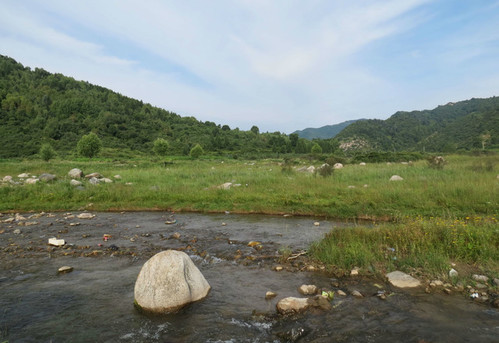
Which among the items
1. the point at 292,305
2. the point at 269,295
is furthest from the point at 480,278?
the point at 269,295

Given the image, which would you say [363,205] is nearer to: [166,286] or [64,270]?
[166,286]

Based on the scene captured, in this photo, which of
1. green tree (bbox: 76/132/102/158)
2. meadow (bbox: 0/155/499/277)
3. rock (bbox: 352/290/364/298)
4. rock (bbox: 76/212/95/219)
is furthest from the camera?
green tree (bbox: 76/132/102/158)

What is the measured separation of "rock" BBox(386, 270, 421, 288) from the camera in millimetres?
6020

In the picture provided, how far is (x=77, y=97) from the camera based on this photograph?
12088 centimetres

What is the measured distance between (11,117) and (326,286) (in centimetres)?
11251

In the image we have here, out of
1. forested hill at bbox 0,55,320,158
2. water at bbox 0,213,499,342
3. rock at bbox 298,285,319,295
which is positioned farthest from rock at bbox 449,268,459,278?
forested hill at bbox 0,55,320,158

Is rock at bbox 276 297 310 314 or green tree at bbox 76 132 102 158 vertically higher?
green tree at bbox 76 132 102 158

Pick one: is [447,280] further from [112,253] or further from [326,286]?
[112,253]

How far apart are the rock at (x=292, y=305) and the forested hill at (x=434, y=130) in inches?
3563

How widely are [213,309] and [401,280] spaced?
13.1ft

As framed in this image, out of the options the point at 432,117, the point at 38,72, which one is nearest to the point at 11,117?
the point at 38,72

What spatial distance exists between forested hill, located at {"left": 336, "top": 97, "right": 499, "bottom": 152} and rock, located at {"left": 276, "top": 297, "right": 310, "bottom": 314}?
90501 mm

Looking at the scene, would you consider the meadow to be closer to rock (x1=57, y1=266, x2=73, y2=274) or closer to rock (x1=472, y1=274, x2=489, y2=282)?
rock (x1=472, y1=274, x2=489, y2=282)

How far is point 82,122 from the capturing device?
→ 10406cm
